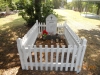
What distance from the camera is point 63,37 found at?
6.69 metres

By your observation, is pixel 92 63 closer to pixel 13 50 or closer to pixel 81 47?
pixel 81 47

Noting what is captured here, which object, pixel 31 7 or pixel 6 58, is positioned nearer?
pixel 6 58

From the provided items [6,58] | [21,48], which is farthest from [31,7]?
[21,48]

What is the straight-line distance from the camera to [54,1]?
45000 mm

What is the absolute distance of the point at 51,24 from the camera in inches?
242

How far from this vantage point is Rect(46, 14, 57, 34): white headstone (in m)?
5.94

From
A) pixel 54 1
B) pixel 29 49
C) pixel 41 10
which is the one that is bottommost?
pixel 29 49

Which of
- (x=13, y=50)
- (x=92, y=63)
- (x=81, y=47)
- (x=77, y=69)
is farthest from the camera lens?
(x=13, y=50)

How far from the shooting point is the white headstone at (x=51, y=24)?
594 cm

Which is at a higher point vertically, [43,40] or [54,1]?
[54,1]

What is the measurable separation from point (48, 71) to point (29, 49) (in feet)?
3.61

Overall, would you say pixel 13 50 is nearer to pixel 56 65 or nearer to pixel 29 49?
pixel 29 49

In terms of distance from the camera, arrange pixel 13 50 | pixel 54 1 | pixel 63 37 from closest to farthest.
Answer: pixel 13 50, pixel 63 37, pixel 54 1

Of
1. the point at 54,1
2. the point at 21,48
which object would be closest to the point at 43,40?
the point at 21,48
